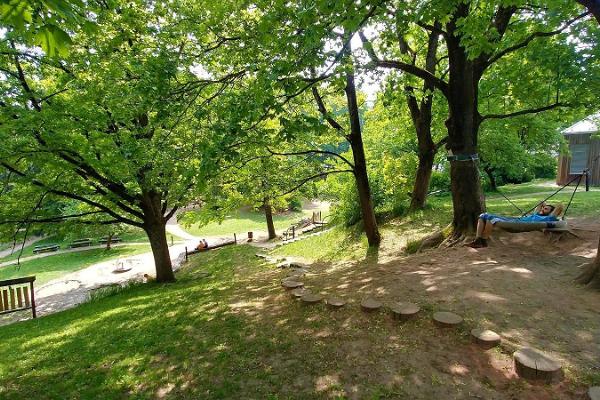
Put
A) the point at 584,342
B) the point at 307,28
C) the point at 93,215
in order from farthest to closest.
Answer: the point at 93,215 < the point at 307,28 < the point at 584,342

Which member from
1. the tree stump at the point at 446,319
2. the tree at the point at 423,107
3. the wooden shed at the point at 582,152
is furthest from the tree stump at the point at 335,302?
the wooden shed at the point at 582,152

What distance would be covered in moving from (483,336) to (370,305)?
1.50 metres

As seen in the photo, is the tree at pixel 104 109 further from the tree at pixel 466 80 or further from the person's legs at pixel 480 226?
the person's legs at pixel 480 226

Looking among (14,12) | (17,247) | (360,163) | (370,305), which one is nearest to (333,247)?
(360,163)

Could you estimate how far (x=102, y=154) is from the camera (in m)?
8.76

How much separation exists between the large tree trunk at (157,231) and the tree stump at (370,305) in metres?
8.37

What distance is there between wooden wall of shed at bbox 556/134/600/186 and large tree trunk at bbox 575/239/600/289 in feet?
63.8

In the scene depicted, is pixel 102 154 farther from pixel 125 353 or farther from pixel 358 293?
pixel 358 293

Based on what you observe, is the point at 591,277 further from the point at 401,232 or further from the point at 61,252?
the point at 61,252

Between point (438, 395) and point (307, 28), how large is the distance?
409cm

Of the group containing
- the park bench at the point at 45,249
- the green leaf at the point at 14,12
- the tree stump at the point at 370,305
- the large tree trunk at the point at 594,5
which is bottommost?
the tree stump at the point at 370,305

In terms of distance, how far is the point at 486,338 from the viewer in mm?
3609

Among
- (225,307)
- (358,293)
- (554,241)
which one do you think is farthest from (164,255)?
(554,241)

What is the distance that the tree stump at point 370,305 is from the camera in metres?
4.75
